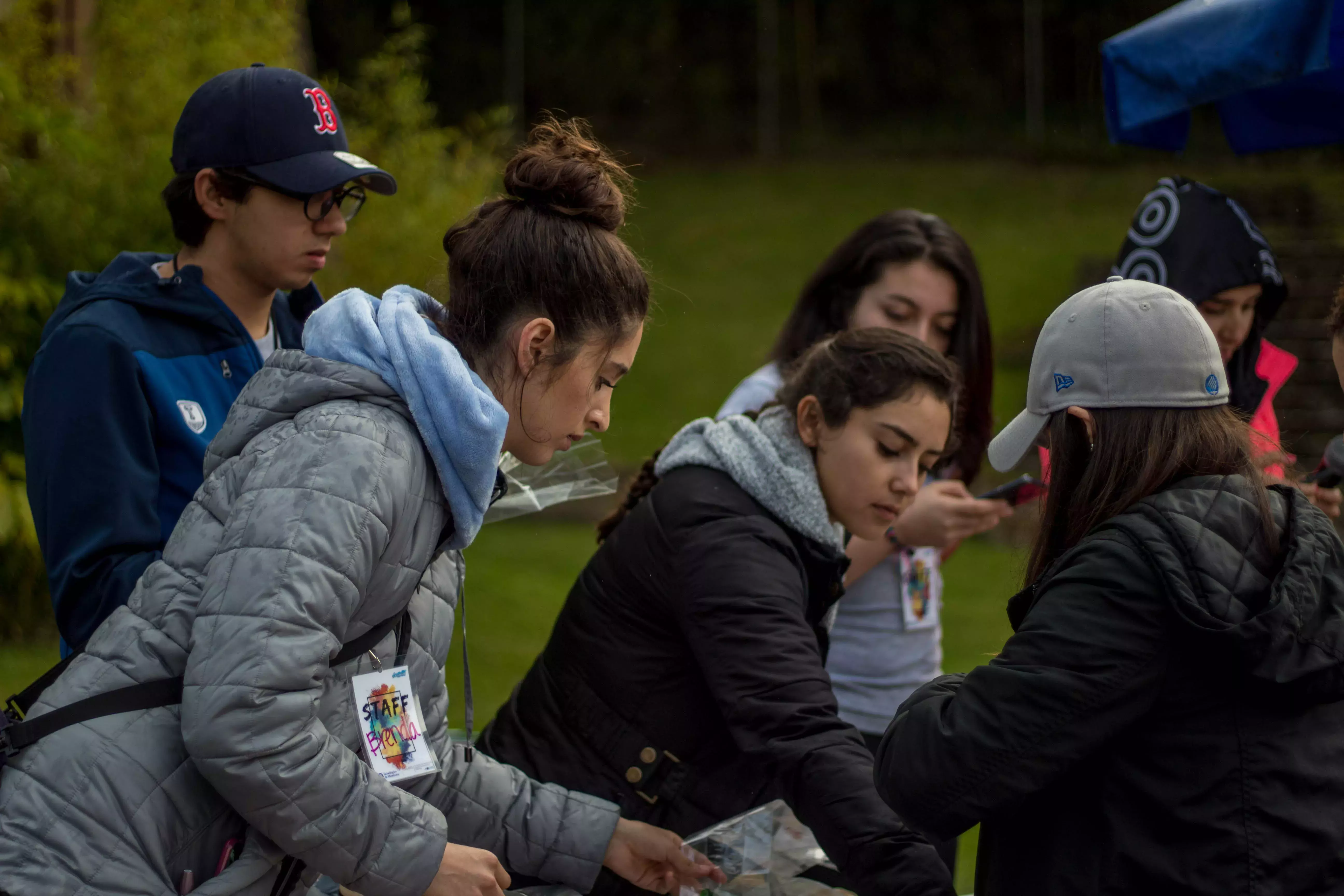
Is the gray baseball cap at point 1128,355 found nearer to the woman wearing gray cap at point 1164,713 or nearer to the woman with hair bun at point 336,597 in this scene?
the woman wearing gray cap at point 1164,713

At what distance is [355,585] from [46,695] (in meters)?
0.37

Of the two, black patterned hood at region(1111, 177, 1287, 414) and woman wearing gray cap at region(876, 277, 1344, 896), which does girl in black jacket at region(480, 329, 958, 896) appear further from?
black patterned hood at region(1111, 177, 1287, 414)

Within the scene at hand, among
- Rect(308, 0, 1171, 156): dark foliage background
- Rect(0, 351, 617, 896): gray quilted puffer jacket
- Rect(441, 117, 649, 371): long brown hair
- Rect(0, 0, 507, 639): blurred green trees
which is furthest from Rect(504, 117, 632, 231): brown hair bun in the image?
Rect(308, 0, 1171, 156): dark foliage background

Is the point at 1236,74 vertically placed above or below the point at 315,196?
above

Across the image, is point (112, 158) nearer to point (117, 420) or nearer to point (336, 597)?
point (117, 420)

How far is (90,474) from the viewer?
2.10 meters

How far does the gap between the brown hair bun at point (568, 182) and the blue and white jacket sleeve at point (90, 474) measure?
80cm

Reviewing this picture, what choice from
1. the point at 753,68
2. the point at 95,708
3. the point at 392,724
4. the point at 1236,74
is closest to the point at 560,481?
the point at 392,724

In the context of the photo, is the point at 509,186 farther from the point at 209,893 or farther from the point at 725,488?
the point at 209,893

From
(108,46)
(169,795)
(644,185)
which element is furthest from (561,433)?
(644,185)

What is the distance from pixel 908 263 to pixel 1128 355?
1.41m

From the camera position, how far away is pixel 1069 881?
148cm

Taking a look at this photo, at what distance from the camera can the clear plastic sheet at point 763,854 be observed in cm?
201

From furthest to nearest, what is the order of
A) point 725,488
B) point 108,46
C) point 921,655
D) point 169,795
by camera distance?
1. point 108,46
2. point 921,655
3. point 725,488
4. point 169,795
